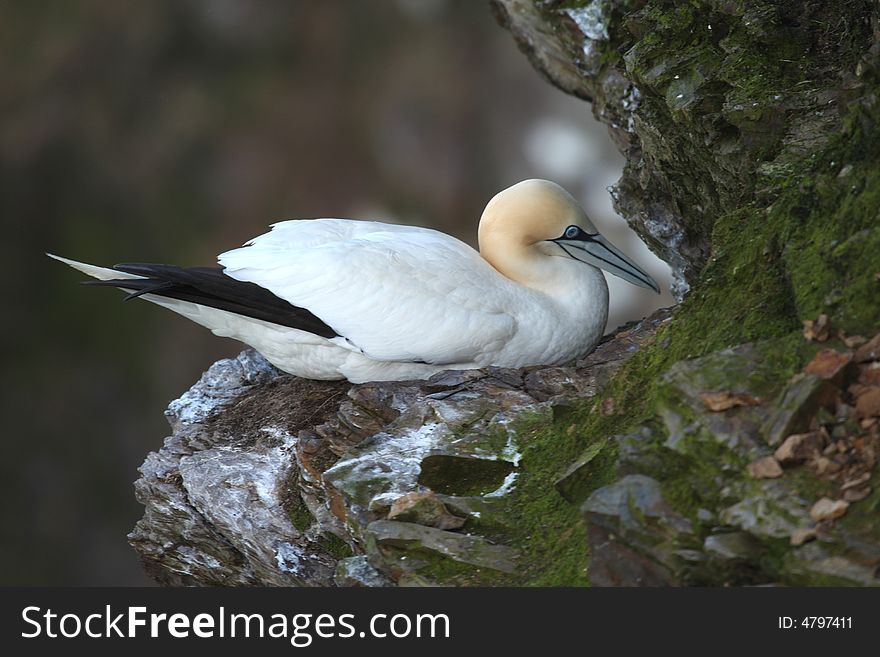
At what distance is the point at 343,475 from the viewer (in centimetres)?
466

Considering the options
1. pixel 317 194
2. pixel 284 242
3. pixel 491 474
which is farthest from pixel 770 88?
pixel 317 194

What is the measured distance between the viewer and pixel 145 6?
18969 millimetres

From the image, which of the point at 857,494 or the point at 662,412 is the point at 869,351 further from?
the point at 662,412

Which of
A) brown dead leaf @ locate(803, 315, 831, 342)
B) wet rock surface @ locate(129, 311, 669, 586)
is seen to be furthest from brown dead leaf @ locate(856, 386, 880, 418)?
wet rock surface @ locate(129, 311, 669, 586)

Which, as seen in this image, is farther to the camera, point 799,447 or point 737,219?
point 737,219

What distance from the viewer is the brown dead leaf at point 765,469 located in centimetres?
320

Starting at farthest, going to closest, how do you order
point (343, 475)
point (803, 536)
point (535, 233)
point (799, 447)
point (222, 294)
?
point (535, 233) < point (222, 294) < point (343, 475) < point (799, 447) < point (803, 536)

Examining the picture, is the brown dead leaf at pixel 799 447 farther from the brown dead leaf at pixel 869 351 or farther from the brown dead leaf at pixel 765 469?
the brown dead leaf at pixel 869 351

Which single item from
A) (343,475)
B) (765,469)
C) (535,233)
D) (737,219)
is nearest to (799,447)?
(765,469)

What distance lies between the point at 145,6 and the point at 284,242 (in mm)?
14484

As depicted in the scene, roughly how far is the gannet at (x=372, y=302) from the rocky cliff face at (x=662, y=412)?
232 mm

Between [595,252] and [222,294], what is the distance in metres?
1.96

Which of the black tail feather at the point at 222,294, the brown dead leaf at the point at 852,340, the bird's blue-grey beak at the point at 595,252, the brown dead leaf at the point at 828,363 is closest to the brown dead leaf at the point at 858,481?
the brown dead leaf at the point at 828,363

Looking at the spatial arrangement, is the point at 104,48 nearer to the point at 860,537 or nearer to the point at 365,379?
the point at 365,379
